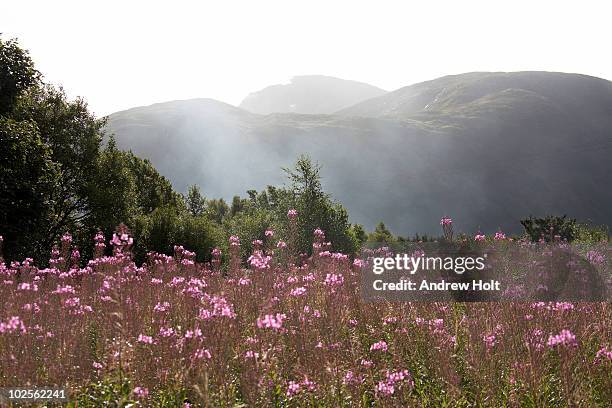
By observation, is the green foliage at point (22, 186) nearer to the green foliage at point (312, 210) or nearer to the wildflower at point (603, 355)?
the green foliage at point (312, 210)

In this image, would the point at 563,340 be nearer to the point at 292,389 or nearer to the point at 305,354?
the point at 305,354

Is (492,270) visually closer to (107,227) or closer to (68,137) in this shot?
(107,227)

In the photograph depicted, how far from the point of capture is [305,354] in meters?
3.92

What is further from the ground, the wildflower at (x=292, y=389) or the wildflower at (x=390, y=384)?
the wildflower at (x=390, y=384)

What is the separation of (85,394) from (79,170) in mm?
23877

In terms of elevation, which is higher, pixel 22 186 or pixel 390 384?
pixel 22 186

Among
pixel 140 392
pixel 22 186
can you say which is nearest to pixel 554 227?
pixel 140 392

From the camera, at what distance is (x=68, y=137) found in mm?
25359

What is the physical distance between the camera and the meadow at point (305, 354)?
3592 mm

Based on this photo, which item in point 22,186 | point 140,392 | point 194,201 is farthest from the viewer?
point 194,201

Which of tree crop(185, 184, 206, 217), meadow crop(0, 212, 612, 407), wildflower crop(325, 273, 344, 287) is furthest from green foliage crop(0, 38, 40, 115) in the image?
tree crop(185, 184, 206, 217)

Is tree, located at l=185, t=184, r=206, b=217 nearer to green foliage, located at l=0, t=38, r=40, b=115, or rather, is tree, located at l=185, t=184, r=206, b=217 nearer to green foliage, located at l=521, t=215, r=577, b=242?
green foliage, located at l=0, t=38, r=40, b=115

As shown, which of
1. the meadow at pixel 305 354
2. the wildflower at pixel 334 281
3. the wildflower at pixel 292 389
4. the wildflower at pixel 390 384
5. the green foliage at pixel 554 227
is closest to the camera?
the wildflower at pixel 390 384

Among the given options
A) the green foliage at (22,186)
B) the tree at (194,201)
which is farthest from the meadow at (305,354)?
the tree at (194,201)
